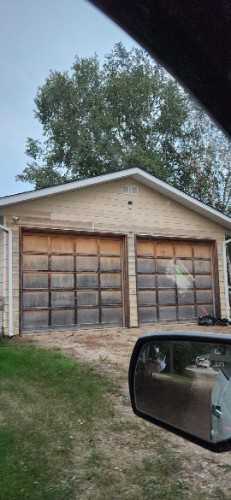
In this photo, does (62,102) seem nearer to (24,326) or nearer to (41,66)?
(41,66)

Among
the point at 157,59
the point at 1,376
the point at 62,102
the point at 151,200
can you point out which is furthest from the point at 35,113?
the point at 157,59

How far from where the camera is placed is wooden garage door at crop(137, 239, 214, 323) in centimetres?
1354

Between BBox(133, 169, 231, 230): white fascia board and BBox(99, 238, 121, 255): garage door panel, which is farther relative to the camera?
BBox(133, 169, 231, 230): white fascia board

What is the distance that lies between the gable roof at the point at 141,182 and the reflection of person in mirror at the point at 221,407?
10.0 meters

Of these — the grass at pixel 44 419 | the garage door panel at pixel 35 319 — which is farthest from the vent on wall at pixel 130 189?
the grass at pixel 44 419

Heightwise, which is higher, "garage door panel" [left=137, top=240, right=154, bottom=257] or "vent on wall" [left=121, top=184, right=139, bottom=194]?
"vent on wall" [left=121, top=184, right=139, bottom=194]

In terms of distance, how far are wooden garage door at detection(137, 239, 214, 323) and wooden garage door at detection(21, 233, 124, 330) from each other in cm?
76

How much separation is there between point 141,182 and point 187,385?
1240 centimetres

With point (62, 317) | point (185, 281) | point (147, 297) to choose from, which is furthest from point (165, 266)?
point (62, 317)

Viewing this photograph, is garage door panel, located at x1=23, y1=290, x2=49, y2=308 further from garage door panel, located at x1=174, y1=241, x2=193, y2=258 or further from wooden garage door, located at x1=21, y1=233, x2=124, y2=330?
garage door panel, located at x1=174, y1=241, x2=193, y2=258

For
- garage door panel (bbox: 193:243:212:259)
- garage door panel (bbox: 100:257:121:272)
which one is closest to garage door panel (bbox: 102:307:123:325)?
garage door panel (bbox: 100:257:121:272)

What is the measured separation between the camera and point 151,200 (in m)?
13.9

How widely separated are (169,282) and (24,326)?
488cm

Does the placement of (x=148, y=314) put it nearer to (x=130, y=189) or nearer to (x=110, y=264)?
(x=110, y=264)
